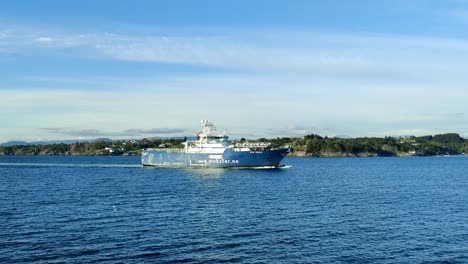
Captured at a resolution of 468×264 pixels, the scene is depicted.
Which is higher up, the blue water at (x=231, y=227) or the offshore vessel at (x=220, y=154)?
the offshore vessel at (x=220, y=154)

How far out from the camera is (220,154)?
134 meters

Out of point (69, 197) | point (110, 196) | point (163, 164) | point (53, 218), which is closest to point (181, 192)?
point (110, 196)

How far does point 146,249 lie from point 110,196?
35315 mm

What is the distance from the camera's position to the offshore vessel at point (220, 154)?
130750mm

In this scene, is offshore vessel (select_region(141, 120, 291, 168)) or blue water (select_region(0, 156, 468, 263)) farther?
offshore vessel (select_region(141, 120, 291, 168))

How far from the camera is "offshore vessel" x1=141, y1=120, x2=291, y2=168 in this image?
5148 inches

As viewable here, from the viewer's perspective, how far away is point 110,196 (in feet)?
234

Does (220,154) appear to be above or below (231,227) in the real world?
above

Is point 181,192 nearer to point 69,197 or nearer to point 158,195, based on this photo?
point 158,195

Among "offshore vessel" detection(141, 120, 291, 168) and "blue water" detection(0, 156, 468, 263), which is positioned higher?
"offshore vessel" detection(141, 120, 291, 168)

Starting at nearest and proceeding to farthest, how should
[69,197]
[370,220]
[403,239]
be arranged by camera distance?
1. [403,239]
2. [370,220]
3. [69,197]

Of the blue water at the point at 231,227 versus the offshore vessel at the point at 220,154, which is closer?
the blue water at the point at 231,227

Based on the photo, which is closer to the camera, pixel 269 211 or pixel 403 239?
pixel 403 239

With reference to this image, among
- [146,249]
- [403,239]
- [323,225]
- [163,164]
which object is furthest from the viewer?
[163,164]
